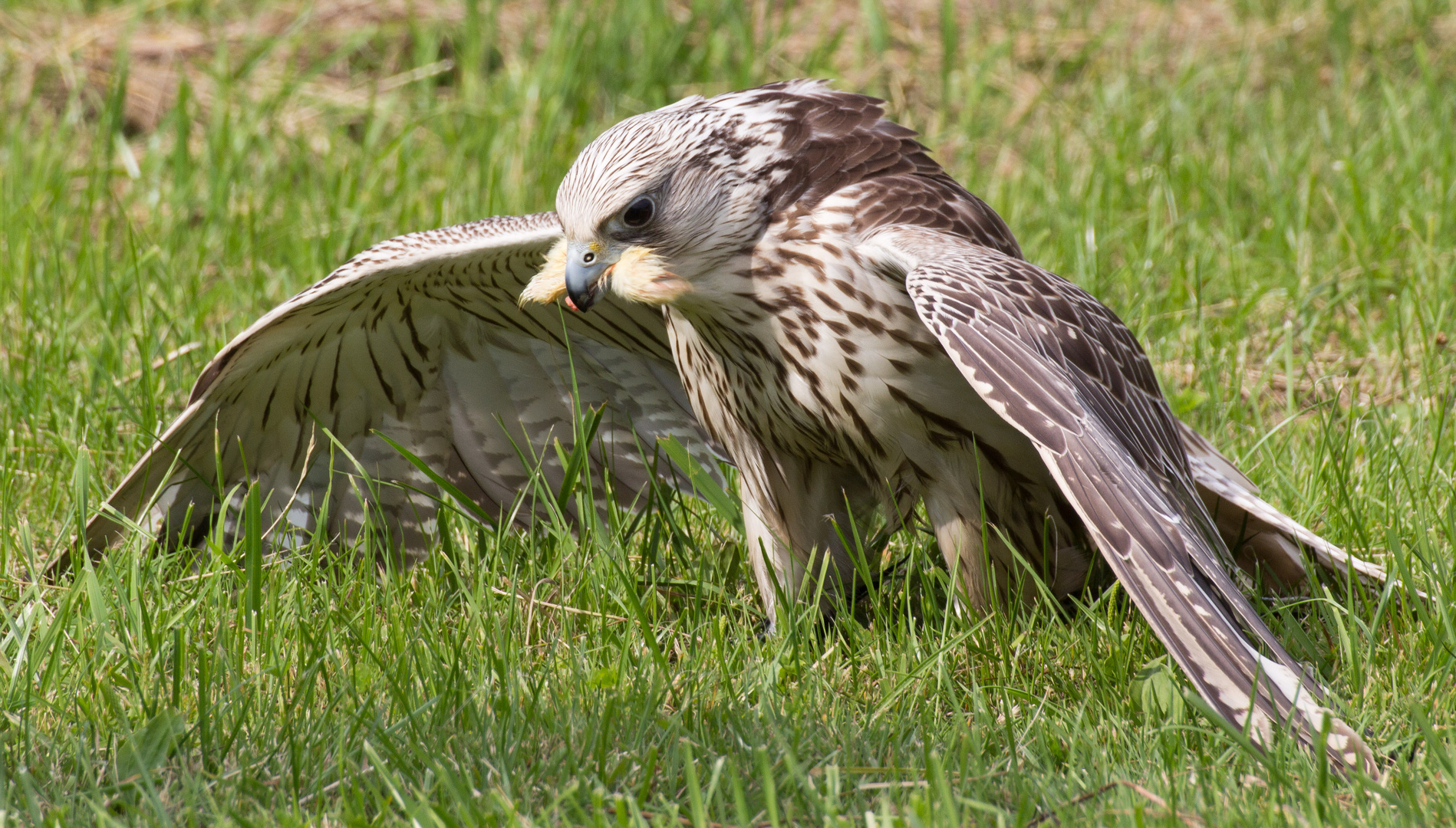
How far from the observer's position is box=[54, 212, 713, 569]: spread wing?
366cm

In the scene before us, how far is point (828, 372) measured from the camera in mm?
3168

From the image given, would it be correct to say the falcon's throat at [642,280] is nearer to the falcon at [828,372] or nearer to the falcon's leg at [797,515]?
the falcon at [828,372]

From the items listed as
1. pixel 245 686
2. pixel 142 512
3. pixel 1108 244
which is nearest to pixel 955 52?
pixel 1108 244

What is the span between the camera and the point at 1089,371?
3.00 meters

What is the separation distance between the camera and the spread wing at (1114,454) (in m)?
2.40

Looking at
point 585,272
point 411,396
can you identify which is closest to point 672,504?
point 411,396

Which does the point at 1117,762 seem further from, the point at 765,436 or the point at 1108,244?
the point at 1108,244

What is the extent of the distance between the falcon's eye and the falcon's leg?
699 mm

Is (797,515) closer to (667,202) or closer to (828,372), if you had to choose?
(828,372)

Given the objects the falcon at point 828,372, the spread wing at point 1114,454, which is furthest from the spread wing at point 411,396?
the spread wing at point 1114,454

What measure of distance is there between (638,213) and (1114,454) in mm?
1202

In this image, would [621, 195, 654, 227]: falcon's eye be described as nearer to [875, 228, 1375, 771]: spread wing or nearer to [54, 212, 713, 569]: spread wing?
[54, 212, 713, 569]: spread wing

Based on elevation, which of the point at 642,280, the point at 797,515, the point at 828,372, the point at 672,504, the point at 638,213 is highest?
the point at 638,213

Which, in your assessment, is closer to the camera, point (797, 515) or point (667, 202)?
point (667, 202)
